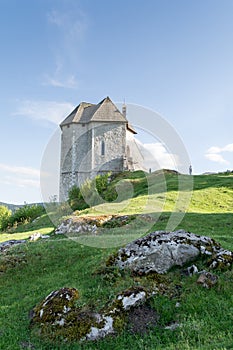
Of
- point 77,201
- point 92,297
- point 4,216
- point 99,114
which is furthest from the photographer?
point 99,114

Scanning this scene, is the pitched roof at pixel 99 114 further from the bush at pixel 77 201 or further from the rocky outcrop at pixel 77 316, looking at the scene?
the rocky outcrop at pixel 77 316

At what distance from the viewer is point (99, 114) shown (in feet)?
182

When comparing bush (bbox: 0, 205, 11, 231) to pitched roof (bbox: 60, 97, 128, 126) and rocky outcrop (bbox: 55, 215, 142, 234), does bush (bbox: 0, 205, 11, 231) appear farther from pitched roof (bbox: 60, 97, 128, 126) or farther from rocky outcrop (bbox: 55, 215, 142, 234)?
pitched roof (bbox: 60, 97, 128, 126)

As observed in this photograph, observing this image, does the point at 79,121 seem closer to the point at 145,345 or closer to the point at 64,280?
the point at 64,280

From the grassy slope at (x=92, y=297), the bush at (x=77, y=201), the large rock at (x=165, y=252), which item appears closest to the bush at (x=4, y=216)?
the bush at (x=77, y=201)

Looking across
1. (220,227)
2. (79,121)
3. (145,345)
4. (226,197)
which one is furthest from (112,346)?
(79,121)

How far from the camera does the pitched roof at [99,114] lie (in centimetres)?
5519

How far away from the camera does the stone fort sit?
54.6 m

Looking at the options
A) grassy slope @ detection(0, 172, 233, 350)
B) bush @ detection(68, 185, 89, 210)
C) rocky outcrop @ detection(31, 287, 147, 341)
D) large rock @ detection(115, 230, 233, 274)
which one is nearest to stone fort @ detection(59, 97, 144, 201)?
bush @ detection(68, 185, 89, 210)

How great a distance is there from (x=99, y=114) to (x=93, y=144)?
206 inches

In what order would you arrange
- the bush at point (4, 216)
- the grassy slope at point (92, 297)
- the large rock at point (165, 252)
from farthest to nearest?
the bush at point (4, 216) → the large rock at point (165, 252) → the grassy slope at point (92, 297)

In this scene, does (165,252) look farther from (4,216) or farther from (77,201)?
(4,216)

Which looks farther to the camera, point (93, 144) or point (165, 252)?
point (93, 144)

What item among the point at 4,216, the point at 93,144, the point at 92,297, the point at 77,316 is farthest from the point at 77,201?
the point at 77,316
